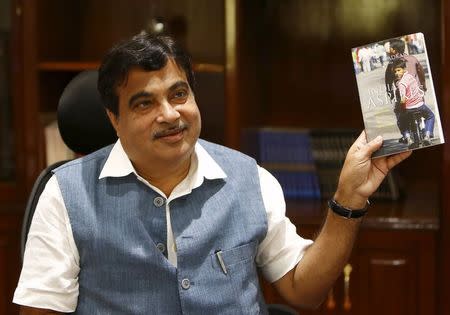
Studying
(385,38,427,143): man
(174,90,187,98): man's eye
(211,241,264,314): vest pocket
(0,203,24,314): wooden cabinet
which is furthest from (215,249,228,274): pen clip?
(0,203,24,314): wooden cabinet

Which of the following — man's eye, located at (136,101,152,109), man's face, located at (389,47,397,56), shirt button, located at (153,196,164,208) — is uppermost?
man's face, located at (389,47,397,56)

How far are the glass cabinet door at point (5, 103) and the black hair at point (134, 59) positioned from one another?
4.16 ft

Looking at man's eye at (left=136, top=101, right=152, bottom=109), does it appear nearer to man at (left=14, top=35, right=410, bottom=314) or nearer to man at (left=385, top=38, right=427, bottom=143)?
man at (left=14, top=35, right=410, bottom=314)

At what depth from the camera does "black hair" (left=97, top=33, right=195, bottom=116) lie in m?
1.87

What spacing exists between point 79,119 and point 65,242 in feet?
1.24

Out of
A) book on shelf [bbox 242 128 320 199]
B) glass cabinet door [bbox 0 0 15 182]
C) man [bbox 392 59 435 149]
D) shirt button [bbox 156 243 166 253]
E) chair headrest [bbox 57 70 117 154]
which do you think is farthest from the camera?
book on shelf [bbox 242 128 320 199]

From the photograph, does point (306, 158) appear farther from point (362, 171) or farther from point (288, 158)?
point (362, 171)

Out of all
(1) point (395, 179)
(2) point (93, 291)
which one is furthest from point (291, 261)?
(1) point (395, 179)

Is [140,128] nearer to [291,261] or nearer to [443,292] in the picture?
[291,261]

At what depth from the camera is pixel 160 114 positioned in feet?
6.15

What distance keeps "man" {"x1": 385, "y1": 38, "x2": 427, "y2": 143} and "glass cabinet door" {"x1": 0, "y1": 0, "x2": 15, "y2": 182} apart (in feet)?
5.49

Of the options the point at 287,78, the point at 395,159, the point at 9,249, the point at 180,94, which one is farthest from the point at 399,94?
the point at 9,249

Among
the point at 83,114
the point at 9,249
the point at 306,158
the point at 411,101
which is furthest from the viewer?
the point at 306,158

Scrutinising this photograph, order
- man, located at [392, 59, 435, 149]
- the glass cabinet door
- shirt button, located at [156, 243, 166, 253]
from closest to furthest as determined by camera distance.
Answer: man, located at [392, 59, 435, 149]
shirt button, located at [156, 243, 166, 253]
the glass cabinet door
